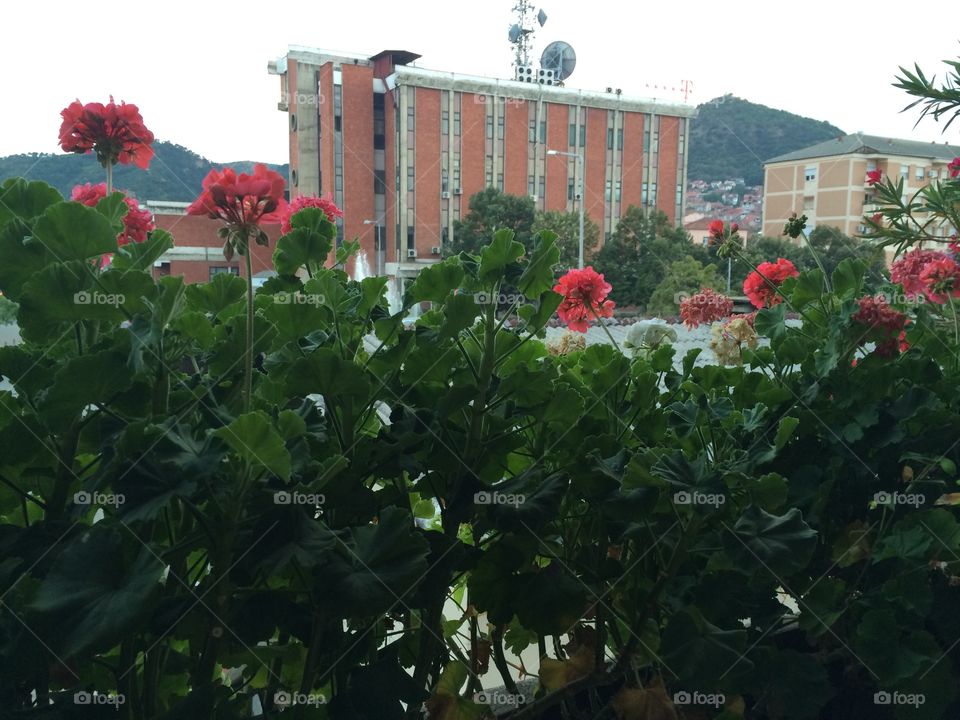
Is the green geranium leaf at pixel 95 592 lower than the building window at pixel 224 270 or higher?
lower

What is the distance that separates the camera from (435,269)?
727mm

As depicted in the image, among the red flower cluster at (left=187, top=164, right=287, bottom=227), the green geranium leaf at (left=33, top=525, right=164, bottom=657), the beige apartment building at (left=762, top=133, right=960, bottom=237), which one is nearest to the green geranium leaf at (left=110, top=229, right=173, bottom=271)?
the red flower cluster at (left=187, top=164, right=287, bottom=227)

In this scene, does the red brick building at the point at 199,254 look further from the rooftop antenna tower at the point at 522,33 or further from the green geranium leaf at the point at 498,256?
the rooftop antenna tower at the point at 522,33

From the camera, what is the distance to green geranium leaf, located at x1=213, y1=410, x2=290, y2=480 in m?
0.50

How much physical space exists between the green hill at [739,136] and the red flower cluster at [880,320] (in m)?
5.44

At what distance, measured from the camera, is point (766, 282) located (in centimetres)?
116

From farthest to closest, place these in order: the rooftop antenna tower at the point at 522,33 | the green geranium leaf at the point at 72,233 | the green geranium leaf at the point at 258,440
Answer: the rooftop antenna tower at the point at 522,33 → the green geranium leaf at the point at 72,233 → the green geranium leaf at the point at 258,440

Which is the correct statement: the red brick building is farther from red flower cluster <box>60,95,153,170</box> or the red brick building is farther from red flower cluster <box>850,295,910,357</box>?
red flower cluster <box>850,295,910,357</box>

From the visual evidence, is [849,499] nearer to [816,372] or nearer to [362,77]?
[816,372]

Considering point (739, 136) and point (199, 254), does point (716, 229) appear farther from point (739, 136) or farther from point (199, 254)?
point (739, 136)

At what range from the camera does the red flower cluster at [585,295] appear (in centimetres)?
110

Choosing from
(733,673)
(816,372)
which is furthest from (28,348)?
(816,372)

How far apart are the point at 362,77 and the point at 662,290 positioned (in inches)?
161

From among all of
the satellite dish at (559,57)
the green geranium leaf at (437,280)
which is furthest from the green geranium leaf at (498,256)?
the satellite dish at (559,57)
